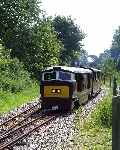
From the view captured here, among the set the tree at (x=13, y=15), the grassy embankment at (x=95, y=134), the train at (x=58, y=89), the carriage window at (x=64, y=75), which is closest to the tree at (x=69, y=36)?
the tree at (x=13, y=15)

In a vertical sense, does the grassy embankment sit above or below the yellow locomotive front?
below

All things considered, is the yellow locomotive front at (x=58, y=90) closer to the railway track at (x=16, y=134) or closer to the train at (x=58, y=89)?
the train at (x=58, y=89)

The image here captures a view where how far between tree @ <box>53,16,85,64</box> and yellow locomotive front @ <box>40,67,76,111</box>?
45635 millimetres

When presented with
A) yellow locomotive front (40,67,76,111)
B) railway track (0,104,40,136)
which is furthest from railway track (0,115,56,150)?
yellow locomotive front (40,67,76,111)

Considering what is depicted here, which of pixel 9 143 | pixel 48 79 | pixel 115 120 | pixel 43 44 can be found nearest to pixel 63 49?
pixel 43 44

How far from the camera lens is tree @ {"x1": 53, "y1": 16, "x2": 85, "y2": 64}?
68125 mm

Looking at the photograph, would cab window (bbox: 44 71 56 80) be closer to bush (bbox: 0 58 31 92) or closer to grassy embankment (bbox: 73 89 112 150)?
grassy embankment (bbox: 73 89 112 150)

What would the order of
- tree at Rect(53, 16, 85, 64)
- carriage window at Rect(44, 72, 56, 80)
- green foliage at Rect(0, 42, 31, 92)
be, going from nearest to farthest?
carriage window at Rect(44, 72, 56, 80) < green foliage at Rect(0, 42, 31, 92) < tree at Rect(53, 16, 85, 64)

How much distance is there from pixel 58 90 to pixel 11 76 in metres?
16.0

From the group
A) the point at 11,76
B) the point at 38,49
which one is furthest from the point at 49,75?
the point at 38,49

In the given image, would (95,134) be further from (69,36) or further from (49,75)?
(69,36)

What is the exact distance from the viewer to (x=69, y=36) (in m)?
68.8

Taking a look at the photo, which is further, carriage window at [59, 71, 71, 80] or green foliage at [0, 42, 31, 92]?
green foliage at [0, 42, 31, 92]

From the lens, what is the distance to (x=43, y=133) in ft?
47.8
